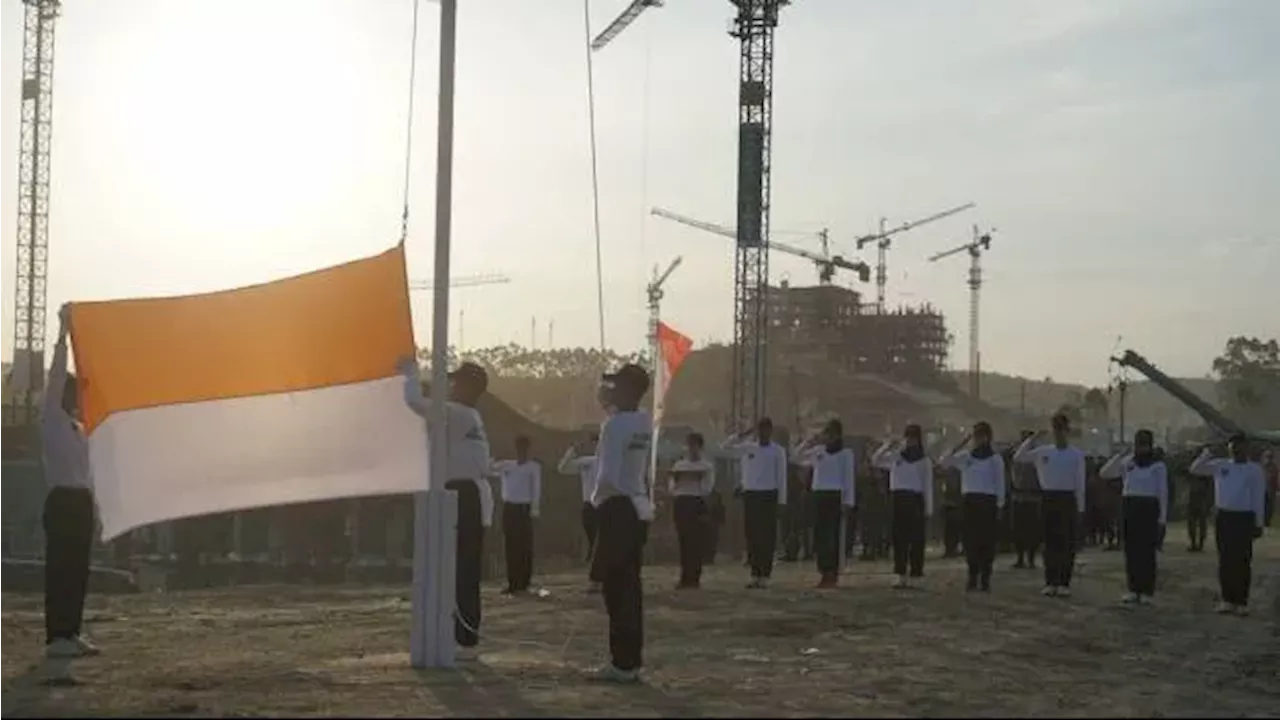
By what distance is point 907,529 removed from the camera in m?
23.2

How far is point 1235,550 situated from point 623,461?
11.3 metres

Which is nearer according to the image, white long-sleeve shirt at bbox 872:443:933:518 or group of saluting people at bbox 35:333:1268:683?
group of saluting people at bbox 35:333:1268:683

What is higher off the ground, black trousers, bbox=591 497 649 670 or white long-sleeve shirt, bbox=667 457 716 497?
white long-sleeve shirt, bbox=667 457 716 497

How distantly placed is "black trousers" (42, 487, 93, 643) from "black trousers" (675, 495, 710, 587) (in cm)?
987

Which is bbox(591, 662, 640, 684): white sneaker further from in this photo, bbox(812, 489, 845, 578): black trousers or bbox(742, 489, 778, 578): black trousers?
bbox(812, 489, 845, 578): black trousers

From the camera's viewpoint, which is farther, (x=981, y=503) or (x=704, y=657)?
(x=981, y=503)

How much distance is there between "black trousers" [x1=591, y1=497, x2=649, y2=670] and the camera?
12070mm

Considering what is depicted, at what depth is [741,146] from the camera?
267 feet

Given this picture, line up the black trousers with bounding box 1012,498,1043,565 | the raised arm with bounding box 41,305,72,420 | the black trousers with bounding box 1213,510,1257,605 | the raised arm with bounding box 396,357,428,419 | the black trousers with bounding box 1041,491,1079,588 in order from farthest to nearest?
the black trousers with bounding box 1012,498,1043,565, the black trousers with bounding box 1041,491,1079,588, the black trousers with bounding box 1213,510,1257,605, the raised arm with bounding box 41,305,72,420, the raised arm with bounding box 396,357,428,419

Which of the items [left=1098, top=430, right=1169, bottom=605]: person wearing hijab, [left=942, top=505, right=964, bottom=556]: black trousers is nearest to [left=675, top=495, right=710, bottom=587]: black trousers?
[left=1098, top=430, right=1169, bottom=605]: person wearing hijab

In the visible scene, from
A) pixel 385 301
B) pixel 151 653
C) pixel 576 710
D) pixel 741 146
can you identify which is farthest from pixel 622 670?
pixel 741 146

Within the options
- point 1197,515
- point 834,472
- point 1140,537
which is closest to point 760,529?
point 834,472

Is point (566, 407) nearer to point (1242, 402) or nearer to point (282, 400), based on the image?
point (1242, 402)

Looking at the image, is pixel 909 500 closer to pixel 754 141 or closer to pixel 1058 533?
pixel 1058 533
